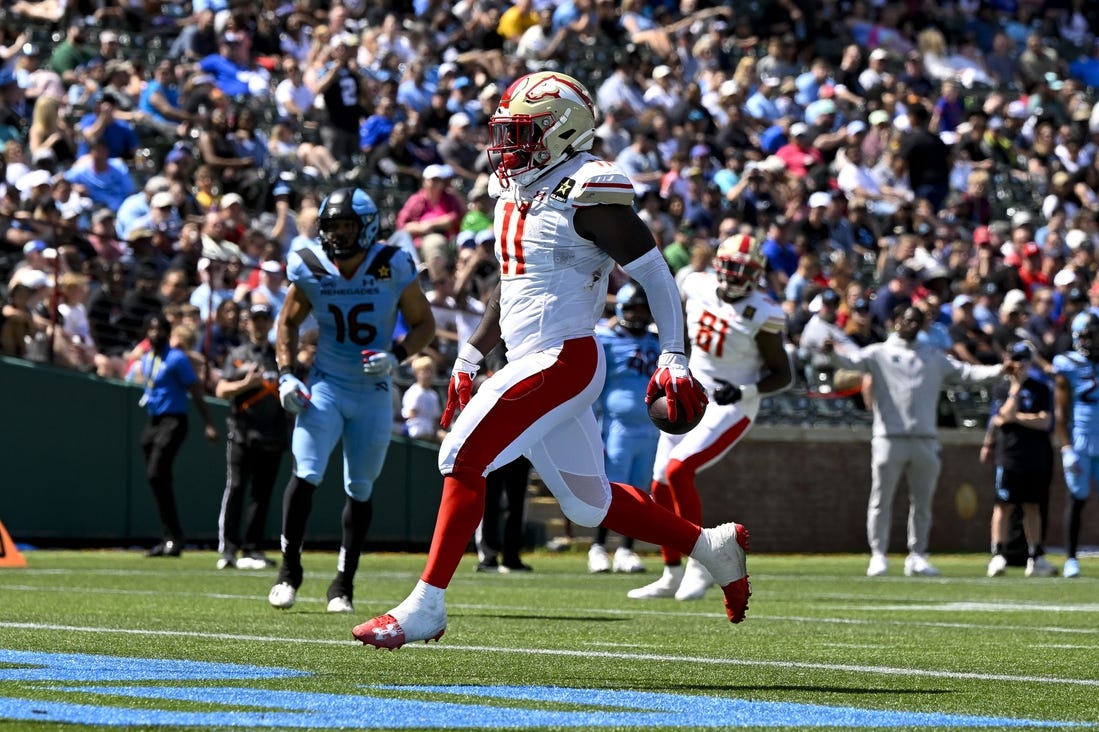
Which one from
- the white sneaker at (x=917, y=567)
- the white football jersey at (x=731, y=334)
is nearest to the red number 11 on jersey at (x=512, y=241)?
the white football jersey at (x=731, y=334)

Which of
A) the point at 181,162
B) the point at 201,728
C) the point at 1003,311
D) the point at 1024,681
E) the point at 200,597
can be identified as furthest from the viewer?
the point at 1003,311

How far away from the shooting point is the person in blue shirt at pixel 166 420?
15.5 metres

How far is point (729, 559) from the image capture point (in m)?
6.88

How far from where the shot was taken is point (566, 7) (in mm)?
23875

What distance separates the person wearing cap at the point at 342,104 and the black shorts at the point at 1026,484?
25.6 feet

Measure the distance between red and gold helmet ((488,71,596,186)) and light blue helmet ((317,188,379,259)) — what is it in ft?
8.40

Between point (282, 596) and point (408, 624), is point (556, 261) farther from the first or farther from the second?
point (282, 596)

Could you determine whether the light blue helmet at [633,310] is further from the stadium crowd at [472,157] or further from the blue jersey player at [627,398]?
the stadium crowd at [472,157]

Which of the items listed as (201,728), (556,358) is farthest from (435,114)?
(201,728)

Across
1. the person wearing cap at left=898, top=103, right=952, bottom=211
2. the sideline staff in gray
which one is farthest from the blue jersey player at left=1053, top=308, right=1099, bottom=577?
the person wearing cap at left=898, top=103, right=952, bottom=211

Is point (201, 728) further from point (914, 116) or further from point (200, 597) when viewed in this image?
point (914, 116)

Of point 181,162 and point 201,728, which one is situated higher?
point 181,162

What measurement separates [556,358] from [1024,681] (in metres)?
1.81

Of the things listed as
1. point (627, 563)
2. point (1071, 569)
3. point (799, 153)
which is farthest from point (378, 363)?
point (799, 153)
